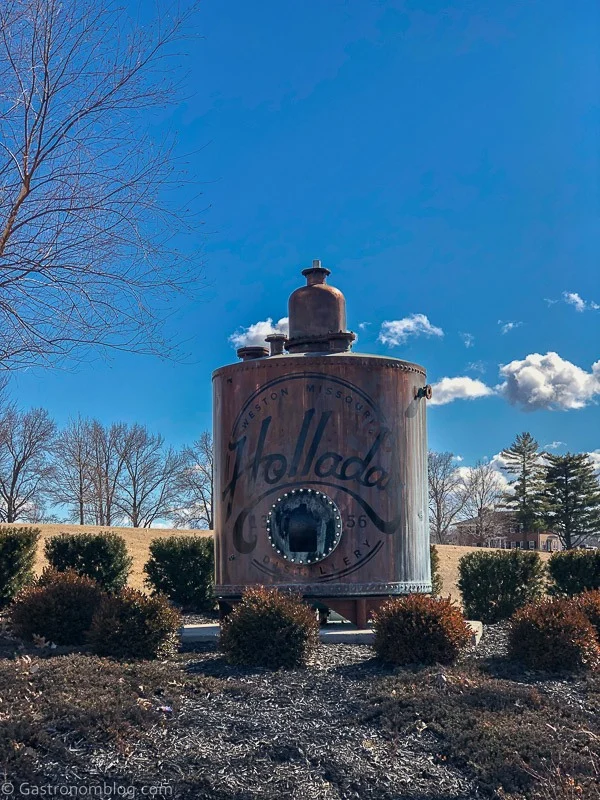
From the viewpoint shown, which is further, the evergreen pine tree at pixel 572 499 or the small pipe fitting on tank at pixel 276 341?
the evergreen pine tree at pixel 572 499

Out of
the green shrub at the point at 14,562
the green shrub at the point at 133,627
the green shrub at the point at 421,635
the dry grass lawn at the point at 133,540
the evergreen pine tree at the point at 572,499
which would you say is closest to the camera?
the green shrub at the point at 421,635

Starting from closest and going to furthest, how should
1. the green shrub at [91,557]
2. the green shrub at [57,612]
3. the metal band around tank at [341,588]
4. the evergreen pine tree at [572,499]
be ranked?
the green shrub at [57,612] < the metal band around tank at [341,588] < the green shrub at [91,557] < the evergreen pine tree at [572,499]

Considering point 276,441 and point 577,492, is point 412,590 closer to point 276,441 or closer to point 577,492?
point 276,441

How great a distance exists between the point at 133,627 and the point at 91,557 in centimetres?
706

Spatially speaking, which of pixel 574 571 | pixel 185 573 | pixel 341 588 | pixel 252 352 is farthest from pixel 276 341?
pixel 574 571

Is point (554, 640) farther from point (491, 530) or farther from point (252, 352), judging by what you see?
point (491, 530)

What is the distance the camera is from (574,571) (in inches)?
613

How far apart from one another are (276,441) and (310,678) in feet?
13.6

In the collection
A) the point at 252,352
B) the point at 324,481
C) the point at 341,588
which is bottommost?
the point at 341,588

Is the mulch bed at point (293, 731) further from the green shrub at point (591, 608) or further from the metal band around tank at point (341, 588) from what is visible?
the metal band around tank at point (341, 588)

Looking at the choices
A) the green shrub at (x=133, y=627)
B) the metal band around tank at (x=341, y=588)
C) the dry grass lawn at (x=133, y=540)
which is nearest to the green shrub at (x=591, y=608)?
the metal band around tank at (x=341, y=588)

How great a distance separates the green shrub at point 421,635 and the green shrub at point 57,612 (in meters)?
3.61

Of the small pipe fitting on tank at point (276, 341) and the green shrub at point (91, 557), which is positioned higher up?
the small pipe fitting on tank at point (276, 341)

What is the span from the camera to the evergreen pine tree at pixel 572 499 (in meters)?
57.5
